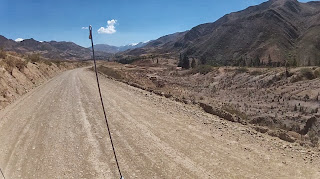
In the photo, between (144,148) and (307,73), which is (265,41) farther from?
(144,148)

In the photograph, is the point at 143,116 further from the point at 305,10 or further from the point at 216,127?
the point at 305,10

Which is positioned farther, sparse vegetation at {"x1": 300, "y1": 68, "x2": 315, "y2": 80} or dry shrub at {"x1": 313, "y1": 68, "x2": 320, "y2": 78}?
sparse vegetation at {"x1": 300, "y1": 68, "x2": 315, "y2": 80}

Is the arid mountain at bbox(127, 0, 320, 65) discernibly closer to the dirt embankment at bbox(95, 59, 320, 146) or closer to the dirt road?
the dirt embankment at bbox(95, 59, 320, 146)

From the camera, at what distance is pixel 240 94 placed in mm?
Answer: 31625

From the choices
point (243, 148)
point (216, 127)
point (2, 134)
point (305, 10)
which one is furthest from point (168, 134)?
point (305, 10)

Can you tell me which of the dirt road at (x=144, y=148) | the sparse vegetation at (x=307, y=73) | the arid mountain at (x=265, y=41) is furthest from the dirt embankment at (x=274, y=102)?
the arid mountain at (x=265, y=41)

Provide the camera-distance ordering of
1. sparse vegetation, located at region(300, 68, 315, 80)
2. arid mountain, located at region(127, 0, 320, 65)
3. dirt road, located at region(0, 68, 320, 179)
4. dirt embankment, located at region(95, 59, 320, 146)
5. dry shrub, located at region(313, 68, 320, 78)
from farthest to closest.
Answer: arid mountain, located at region(127, 0, 320, 65)
sparse vegetation, located at region(300, 68, 315, 80)
dry shrub, located at region(313, 68, 320, 78)
dirt embankment, located at region(95, 59, 320, 146)
dirt road, located at region(0, 68, 320, 179)

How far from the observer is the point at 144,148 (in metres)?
9.18

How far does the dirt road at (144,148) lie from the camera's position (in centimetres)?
754

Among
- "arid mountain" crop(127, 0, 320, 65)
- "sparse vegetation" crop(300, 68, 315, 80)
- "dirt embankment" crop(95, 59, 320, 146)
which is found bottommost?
"dirt embankment" crop(95, 59, 320, 146)

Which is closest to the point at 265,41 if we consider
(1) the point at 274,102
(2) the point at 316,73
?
(2) the point at 316,73

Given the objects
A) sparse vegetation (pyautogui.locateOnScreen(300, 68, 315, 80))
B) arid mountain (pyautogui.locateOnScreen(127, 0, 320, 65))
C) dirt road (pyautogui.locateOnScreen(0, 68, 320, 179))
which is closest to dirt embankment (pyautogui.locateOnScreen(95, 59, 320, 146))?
sparse vegetation (pyautogui.locateOnScreen(300, 68, 315, 80))

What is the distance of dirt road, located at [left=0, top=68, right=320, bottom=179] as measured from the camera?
754cm

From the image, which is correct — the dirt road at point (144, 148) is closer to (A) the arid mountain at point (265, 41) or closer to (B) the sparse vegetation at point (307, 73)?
(B) the sparse vegetation at point (307, 73)
